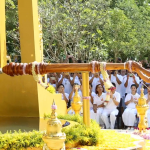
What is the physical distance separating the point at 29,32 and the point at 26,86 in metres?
0.67

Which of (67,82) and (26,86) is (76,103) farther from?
(67,82)

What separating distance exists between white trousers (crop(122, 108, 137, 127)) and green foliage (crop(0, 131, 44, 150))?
486 cm

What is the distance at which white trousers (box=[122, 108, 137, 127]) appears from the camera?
8.03 meters

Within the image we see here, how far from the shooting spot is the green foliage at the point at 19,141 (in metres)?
3.27

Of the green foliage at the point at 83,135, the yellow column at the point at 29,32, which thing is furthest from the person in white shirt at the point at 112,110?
the green foliage at the point at 83,135

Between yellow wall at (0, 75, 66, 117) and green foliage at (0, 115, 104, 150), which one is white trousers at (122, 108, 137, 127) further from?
green foliage at (0, 115, 104, 150)

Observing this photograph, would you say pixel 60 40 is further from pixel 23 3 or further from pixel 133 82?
pixel 23 3

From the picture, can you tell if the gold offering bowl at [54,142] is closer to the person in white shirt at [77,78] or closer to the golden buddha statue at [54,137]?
the golden buddha statue at [54,137]

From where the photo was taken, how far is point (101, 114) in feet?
27.2

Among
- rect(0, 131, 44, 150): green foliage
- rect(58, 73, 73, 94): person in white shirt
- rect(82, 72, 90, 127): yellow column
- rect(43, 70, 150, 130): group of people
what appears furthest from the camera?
rect(58, 73, 73, 94): person in white shirt

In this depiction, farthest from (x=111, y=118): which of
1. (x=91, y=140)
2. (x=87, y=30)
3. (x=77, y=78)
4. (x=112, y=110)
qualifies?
(x=87, y=30)

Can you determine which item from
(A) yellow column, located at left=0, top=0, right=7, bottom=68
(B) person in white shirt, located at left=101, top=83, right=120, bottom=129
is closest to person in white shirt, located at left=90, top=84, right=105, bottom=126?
(B) person in white shirt, located at left=101, top=83, right=120, bottom=129

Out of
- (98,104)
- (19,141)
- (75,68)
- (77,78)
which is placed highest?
(75,68)

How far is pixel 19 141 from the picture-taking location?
331 cm
